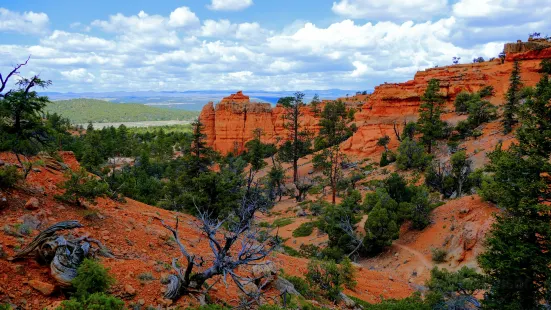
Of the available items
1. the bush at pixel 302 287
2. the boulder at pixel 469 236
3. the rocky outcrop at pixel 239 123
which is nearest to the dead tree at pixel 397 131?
the rocky outcrop at pixel 239 123

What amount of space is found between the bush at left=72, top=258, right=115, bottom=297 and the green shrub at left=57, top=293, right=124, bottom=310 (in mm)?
185

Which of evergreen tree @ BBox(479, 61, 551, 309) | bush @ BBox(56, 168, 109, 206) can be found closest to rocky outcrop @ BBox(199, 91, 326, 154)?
bush @ BBox(56, 168, 109, 206)

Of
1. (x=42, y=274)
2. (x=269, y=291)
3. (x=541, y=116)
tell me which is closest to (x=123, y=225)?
(x=42, y=274)

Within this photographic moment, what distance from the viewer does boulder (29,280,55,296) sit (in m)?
7.05

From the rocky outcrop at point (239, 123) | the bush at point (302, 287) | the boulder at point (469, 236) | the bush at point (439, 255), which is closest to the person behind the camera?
the bush at point (302, 287)

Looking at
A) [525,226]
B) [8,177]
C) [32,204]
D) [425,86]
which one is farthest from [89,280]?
[425,86]

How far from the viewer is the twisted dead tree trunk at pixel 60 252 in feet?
23.8

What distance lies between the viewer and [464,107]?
4853 cm

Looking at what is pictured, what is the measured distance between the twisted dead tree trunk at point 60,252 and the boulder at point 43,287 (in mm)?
159

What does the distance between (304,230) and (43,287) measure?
69.7 feet

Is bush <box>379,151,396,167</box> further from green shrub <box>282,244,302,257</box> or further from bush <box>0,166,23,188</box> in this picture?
bush <box>0,166,23,188</box>

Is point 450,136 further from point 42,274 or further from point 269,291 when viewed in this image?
point 42,274

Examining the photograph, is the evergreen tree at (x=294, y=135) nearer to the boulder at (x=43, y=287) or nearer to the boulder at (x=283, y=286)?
the boulder at (x=283, y=286)

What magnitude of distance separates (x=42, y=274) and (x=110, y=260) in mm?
1591
